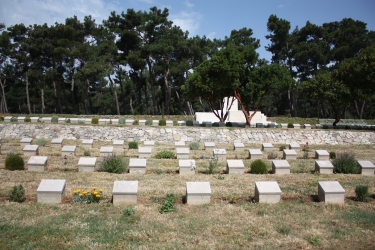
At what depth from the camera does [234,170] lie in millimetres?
11734

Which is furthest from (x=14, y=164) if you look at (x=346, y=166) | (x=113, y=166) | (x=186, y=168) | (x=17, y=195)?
(x=346, y=166)

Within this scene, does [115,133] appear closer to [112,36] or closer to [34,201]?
[34,201]

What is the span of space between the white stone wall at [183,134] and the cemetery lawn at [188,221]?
543 inches

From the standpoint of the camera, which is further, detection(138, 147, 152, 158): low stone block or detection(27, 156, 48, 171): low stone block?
detection(138, 147, 152, 158): low stone block

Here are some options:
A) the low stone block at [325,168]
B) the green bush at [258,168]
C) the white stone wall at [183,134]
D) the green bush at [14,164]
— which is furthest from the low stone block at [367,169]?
the white stone wall at [183,134]

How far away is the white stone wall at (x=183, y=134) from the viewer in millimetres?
23688

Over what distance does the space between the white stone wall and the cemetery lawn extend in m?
13.8

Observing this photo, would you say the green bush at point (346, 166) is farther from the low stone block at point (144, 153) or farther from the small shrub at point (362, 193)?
the low stone block at point (144, 153)

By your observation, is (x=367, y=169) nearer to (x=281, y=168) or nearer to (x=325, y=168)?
(x=325, y=168)

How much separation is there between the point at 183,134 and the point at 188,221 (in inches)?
682

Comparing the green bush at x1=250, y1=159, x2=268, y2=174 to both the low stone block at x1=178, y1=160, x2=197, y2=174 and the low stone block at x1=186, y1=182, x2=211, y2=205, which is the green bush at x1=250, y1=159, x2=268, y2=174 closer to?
the low stone block at x1=178, y1=160, x2=197, y2=174

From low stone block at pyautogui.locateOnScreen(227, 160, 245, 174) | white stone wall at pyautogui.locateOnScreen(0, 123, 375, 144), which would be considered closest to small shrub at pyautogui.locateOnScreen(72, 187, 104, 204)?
low stone block at pyautogui.locateOnScreen(227, 160, 245, 174)

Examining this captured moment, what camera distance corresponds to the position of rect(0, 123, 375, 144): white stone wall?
2369 centimetres

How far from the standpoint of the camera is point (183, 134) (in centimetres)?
2422
